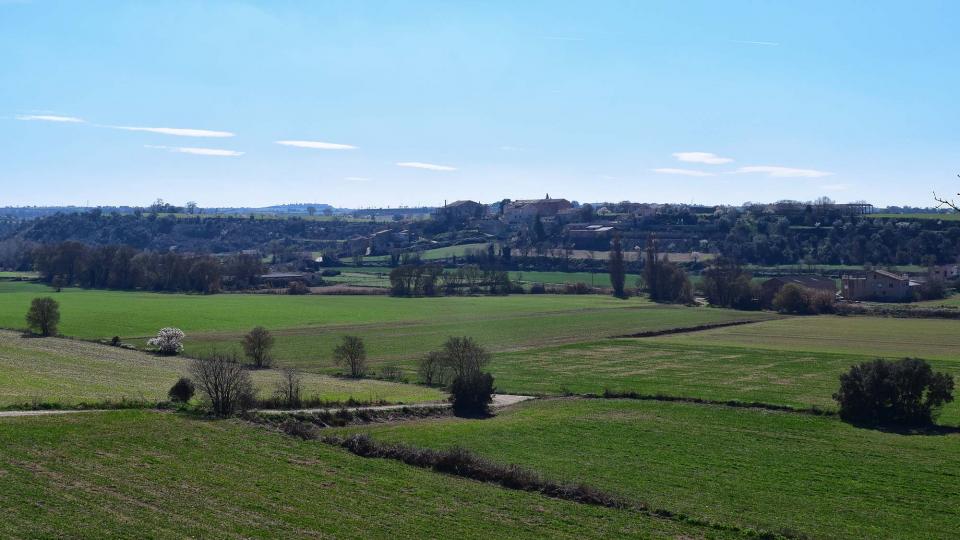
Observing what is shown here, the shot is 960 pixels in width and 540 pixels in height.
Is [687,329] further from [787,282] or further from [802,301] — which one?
[787,282]

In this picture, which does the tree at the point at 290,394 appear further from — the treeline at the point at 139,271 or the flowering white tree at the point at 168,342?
the treeline at the point at 139,271

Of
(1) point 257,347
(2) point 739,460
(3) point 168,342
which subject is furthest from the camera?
(3) point 168,342

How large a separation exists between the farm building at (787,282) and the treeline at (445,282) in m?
30.6

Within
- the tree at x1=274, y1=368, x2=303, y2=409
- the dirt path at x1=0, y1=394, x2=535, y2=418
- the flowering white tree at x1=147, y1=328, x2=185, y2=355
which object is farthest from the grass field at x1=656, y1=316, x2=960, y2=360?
the tree at x1=274, y1=368, x2=303, y2=409

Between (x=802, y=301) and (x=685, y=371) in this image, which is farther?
(x=802, y=301)

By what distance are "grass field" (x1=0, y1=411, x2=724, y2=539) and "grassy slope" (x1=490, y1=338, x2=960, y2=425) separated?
72.9ft

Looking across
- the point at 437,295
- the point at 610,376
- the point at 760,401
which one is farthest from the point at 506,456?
the point at 437,295

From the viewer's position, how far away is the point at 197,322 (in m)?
81.8

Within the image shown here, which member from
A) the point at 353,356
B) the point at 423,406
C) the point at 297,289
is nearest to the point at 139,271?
the point at 297,289

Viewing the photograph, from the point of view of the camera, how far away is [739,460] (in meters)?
33.7

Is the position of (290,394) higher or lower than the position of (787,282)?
lower

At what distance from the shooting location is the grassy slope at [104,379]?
137 feet

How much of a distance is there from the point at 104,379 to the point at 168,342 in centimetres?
1636

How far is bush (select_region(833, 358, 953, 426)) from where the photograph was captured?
4106 cm
